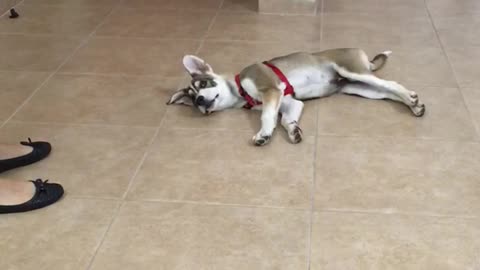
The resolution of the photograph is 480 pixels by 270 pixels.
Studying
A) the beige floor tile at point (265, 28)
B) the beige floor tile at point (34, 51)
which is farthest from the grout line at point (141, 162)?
the beige floor tile at point (265, 28)

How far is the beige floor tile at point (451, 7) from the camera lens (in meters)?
3.40

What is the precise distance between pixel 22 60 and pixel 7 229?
1372 mm

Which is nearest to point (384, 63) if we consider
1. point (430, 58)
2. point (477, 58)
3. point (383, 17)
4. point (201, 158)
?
point (430, 58)

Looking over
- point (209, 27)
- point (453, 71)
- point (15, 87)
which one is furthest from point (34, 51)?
point (453, 71)

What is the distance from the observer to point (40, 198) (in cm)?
186

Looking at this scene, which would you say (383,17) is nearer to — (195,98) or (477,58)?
(477,58)

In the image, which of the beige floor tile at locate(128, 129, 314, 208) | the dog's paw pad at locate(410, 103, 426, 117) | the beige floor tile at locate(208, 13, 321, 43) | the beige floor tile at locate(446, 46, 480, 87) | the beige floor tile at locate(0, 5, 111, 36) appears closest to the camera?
the beige floor tile at locate(128, 129, 314, 208)

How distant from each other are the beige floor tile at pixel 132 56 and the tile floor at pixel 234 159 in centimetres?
1

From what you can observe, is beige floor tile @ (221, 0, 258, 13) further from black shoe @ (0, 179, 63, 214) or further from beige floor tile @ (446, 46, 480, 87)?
black shoe @ (0, 179, 63, 214)

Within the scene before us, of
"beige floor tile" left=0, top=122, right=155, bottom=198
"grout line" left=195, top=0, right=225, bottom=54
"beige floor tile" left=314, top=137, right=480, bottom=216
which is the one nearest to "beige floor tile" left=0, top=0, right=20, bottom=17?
"grout line" left=195, top=0, right=225, bottom=54

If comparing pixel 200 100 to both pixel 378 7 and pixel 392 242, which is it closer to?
pixel 392 242

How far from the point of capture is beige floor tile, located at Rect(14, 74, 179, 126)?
2393 mm

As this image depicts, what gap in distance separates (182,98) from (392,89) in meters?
0.84

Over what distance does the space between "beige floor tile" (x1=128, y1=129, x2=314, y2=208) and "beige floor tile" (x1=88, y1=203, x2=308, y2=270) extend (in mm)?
61
